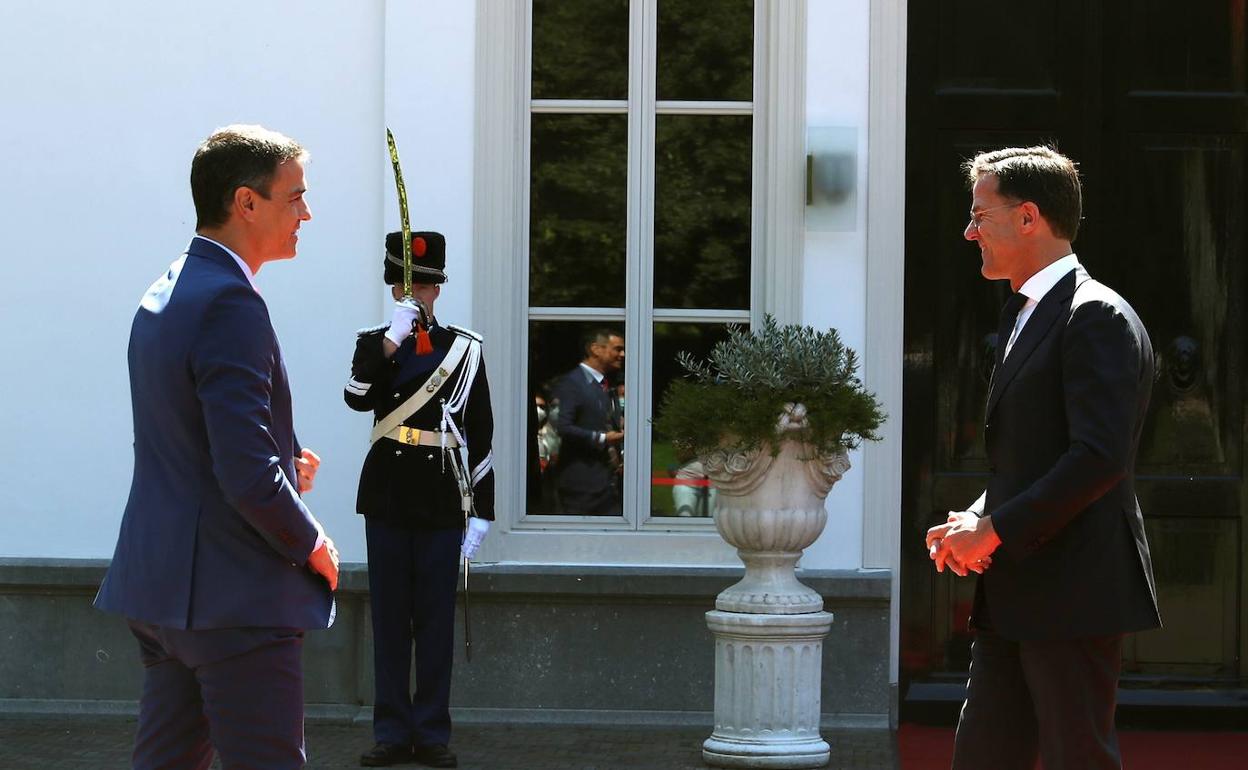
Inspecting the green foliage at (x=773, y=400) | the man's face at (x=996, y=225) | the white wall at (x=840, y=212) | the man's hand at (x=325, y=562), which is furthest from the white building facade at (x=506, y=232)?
the man's hand at (x=325, y=562)

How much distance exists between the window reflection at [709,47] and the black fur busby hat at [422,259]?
1.44 m

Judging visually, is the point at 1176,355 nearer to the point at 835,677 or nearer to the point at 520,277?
the point at 835,677

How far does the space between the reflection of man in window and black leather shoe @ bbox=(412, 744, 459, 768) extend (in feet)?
4.40

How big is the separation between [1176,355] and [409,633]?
3313 millimetres

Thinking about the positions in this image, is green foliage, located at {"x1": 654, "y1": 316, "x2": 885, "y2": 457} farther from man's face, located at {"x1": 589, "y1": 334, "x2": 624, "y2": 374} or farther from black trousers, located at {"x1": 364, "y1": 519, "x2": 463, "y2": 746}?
man's face, located at {"x1": 589, "y1": 334, "x2": 624, "y2": 374}

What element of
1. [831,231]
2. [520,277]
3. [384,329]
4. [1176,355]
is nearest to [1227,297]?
[1176,355]

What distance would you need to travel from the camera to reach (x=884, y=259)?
7211 millimetres

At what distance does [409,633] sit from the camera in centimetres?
655

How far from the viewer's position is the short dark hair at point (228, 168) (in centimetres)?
370

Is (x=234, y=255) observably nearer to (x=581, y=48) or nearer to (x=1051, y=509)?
(x=1051, y=509)

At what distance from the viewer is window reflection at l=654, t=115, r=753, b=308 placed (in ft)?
24.5

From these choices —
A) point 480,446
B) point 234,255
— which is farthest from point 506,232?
point 234,255

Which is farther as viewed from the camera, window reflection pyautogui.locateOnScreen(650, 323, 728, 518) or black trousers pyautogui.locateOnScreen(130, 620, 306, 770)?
window reflection pyautogui.locateOnScreen(650, 323, 728, 518)

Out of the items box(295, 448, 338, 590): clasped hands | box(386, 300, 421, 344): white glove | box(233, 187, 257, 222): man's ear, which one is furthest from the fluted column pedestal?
box(233, 187, 257, 222): man's ear
